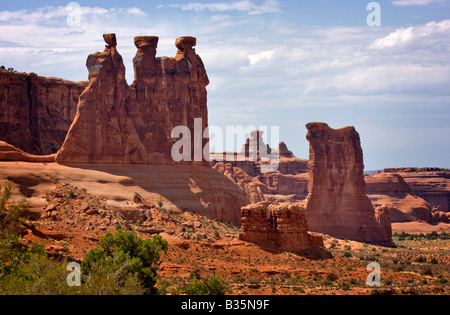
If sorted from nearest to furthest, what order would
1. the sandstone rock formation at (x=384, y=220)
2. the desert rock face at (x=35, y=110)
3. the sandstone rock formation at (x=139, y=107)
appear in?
the sandstone rock formation at (x=139, y=107) → the desert rock face at (x=35, y=110) → the sandstone rock formation at (x=384, y=220)

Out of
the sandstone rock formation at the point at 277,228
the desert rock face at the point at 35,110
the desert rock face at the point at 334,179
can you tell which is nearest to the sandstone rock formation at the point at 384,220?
the desert rock face at the point at 334,179

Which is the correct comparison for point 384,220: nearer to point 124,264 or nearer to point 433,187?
point 433,187

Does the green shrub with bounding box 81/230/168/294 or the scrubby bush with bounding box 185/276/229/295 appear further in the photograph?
the scrubby bush with bounding box 185/276/229/295

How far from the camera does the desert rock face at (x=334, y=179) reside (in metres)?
98.4

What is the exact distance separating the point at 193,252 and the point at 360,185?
177ft

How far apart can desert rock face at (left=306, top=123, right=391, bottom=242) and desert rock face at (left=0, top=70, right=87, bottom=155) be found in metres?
34.6

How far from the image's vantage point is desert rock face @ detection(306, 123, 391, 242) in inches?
3873

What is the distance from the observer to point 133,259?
117ft

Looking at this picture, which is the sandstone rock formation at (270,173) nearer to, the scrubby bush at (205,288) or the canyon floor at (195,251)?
the canyon floor at (195,251)

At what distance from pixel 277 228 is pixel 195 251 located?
20.8 feet

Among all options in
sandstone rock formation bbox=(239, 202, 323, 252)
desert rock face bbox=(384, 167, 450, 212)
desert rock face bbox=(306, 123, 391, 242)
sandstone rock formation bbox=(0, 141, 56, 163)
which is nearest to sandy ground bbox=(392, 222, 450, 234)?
desert rock face bbox=(384, 167, 450, 212)

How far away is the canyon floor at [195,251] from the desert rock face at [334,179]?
28.7m

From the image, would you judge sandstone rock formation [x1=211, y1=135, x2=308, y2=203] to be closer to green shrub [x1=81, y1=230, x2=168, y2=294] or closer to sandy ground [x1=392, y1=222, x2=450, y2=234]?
sandy ground [x1=392, y1=222, x2=450, y2=234]
